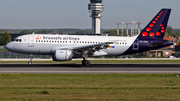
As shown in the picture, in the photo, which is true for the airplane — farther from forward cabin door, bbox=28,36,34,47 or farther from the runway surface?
the runway surface

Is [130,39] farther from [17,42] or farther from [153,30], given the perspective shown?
[17,42]

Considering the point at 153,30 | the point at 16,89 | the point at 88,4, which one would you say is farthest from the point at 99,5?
the point at 16,89

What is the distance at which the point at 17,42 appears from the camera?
118ft

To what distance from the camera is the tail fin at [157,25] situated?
3944 centimetres

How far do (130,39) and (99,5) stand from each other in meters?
140

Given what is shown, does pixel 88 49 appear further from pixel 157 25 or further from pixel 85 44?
pixel 157 25

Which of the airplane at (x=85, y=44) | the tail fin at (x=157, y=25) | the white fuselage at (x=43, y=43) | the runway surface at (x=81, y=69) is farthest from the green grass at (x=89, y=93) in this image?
the tail fin at (x=157, y=25)

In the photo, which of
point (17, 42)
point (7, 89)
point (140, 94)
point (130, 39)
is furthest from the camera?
point (130, 39)

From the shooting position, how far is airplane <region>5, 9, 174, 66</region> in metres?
34.8

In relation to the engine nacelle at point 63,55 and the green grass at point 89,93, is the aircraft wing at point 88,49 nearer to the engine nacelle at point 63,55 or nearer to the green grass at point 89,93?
the engine nacelle at point 63,55

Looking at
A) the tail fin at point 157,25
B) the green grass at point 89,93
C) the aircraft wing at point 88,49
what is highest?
the tail fin at point 157,25

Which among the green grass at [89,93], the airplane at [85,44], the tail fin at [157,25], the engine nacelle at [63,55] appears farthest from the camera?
the tail fin at [157,25]

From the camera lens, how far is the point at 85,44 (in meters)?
36.9

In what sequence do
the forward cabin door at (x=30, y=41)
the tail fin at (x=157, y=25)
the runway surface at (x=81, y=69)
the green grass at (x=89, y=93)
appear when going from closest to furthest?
the green grass at (x=89, y=93), the runway surface at (x=81, y=69), the forward cabin door at (x=30, y=41), the tail fin at (x=157, y=25)
